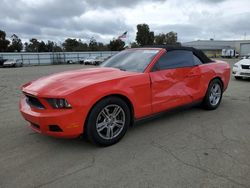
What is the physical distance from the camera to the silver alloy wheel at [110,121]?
336 cm

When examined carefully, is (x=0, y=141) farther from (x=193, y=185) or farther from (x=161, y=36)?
(x=161, y=36)

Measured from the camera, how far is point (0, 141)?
3684 millimetres

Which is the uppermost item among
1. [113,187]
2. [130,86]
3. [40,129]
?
[130,86]

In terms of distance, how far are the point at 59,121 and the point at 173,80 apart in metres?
2.24

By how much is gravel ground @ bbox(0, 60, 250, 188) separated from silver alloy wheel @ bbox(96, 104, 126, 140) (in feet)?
0.69

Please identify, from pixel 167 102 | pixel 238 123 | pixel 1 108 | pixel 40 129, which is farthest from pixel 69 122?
pixel 1 108

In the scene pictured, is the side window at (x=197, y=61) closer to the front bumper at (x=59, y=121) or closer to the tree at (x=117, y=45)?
the front bumper at (x=59, y=121)

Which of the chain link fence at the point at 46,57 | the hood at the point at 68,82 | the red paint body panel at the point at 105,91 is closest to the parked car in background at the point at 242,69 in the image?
the red paint body panel at the point at 105,91

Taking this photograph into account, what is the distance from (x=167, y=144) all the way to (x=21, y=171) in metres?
2.08

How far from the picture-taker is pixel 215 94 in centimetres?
542

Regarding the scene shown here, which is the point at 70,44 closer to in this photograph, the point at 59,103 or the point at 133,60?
the point at 133,60

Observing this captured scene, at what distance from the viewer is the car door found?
393 centimetres

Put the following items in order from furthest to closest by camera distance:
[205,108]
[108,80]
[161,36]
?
1. [161,36]
2. [205,108]
3. [108,80]

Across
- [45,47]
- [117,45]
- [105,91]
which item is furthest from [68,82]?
[45,47]
